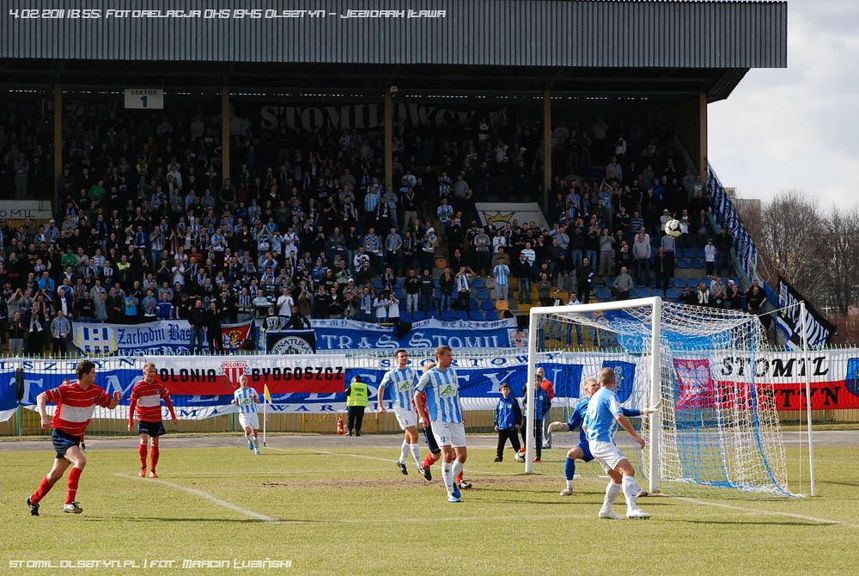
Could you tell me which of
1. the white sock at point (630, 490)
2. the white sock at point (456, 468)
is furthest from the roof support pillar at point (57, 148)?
the white sock at point (630, 490)

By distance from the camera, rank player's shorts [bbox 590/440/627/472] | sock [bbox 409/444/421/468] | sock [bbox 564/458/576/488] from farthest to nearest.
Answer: sock [bbox 409/444/421/468]
sock [bbox 564/458/576/488]
player's shorts [bbox 590/440/627/472]

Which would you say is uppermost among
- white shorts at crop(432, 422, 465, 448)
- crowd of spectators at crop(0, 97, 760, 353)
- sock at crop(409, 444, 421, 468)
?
crowd of spectators at crop(0, 97, 760, 353)

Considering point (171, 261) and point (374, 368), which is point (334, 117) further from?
point (374, 368)

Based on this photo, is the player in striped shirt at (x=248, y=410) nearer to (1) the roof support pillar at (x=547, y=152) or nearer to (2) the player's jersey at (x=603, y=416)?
(2) the player's jersey at (x=603, y=416)

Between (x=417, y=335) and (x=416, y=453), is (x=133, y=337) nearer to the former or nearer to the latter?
(x=417, y=335)

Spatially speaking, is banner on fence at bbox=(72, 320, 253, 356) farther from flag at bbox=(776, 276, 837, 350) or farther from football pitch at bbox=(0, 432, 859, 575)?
flag at bbox=(776, 276, 837, 350)

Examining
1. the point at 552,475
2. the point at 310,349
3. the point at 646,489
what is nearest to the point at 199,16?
the point at 310,349

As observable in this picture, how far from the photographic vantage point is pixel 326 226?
146 feet

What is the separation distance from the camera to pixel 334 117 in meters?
49.8

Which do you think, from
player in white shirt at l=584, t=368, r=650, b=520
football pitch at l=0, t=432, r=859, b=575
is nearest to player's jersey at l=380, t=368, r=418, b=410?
football pitch at l=0, t=432, r=859, b=575

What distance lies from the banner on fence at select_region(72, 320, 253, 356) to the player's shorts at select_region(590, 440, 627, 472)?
24.7 m

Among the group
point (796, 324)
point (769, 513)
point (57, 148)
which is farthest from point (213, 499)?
point (57, 148)

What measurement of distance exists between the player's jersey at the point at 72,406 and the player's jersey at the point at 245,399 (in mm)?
12289

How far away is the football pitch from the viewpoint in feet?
37.4
